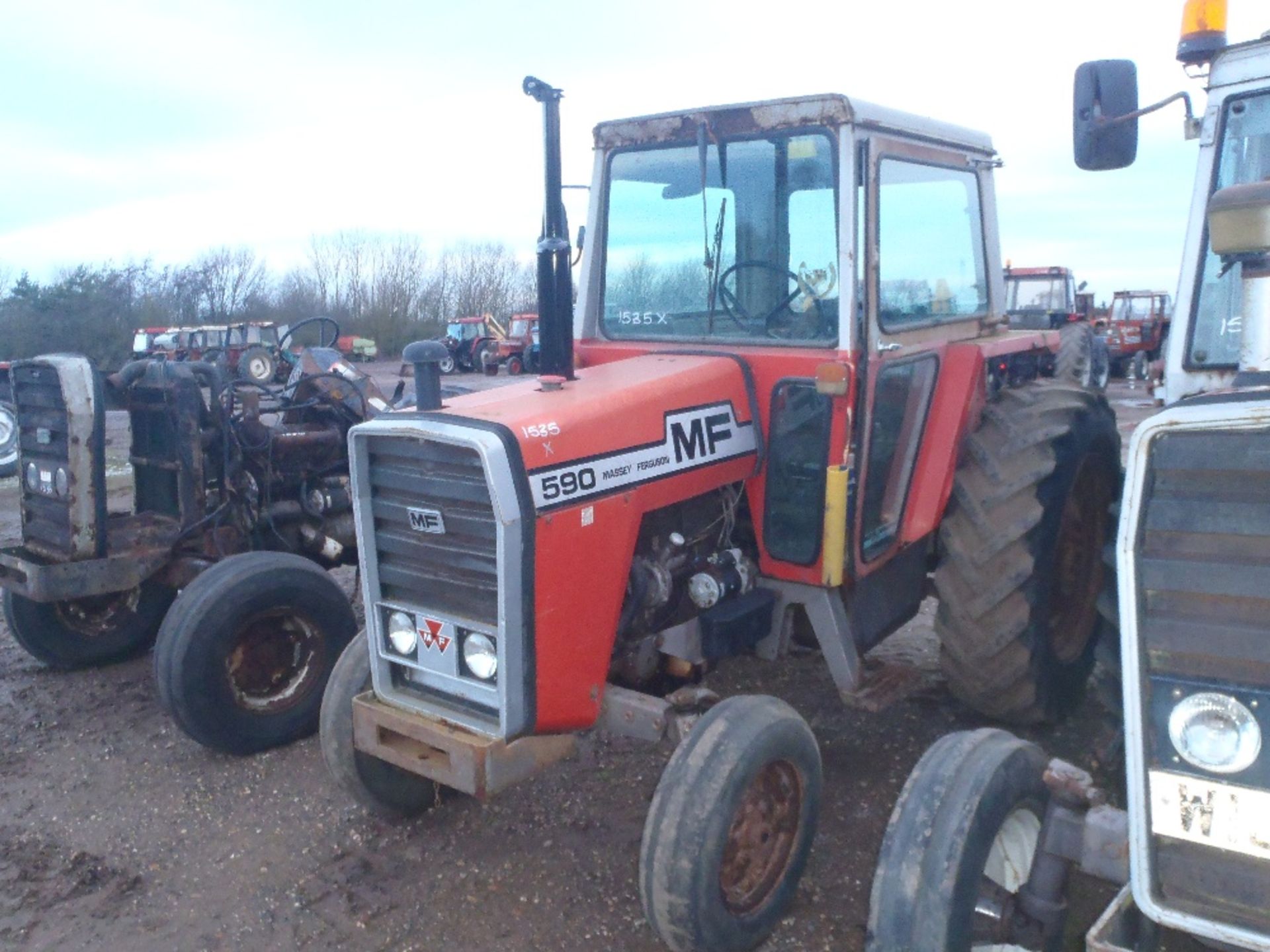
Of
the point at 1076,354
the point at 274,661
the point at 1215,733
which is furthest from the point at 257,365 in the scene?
the point at 1076,354

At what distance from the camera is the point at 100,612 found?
19.4ft

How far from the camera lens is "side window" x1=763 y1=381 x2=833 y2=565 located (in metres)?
3.71

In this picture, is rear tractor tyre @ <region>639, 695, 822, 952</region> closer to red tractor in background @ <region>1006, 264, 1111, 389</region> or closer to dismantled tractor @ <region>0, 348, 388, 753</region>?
dismantled tractor @ <region>0, 348, 388, 753</region>

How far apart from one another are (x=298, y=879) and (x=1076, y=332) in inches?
617

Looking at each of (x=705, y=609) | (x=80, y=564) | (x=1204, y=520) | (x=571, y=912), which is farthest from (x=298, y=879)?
(x=1204, y=520)

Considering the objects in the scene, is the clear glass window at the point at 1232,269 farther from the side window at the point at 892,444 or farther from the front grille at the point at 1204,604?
the front grille at the point at 1204,604

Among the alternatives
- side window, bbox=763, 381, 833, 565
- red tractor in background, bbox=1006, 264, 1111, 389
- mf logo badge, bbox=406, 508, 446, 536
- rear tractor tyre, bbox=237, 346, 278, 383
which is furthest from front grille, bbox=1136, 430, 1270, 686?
red tractor in background, bbox=1006, 264, 1111, 389

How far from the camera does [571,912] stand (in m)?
3.45

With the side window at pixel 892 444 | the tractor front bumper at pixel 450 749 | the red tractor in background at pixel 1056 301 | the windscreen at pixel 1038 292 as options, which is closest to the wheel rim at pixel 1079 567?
the side window at pixel 892 444

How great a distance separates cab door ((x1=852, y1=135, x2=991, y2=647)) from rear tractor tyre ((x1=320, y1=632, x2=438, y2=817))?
1.77 meters

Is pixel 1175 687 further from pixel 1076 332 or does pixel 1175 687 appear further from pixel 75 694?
pixel 1076 332

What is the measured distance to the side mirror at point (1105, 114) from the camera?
336 centimetres

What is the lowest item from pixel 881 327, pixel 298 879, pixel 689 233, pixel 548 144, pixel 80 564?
pixel 298 879

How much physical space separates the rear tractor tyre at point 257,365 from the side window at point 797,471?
3877 millimetres
